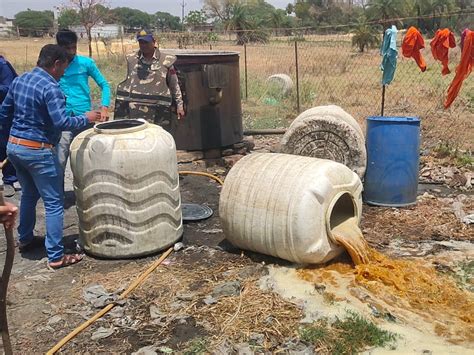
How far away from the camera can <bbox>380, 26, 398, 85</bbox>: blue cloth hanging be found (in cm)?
693

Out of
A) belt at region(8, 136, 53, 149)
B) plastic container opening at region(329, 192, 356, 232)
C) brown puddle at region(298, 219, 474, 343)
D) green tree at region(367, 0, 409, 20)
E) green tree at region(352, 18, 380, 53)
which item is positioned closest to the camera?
brown puddle at region(298, 219, 474, 343)

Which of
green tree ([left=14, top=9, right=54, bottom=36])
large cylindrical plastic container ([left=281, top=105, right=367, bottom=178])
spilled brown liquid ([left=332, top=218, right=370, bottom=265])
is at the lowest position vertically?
spilled brown liquid ([left=332, top=218, right=370, bottom=265])

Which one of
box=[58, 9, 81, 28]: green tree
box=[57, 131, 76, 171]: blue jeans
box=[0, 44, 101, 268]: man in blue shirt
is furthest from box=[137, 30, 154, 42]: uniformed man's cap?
box=[58, 9, 81, 28]: green tree

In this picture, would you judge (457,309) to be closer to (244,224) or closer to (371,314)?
(371,314)

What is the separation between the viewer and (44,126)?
4207 millimetres

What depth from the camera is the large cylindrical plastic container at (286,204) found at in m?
4.03

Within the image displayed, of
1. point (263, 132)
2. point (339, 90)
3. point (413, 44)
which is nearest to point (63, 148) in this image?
point (263, 132)

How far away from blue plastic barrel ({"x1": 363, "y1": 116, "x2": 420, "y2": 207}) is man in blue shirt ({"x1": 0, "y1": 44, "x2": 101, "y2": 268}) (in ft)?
10.1

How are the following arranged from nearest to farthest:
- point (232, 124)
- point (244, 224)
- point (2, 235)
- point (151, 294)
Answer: point (151, 294)
point (244, 224)
point (2, 235)
point (232, 124)

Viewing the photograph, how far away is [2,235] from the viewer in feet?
17.3

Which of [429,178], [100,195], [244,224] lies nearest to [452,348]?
[244,224]

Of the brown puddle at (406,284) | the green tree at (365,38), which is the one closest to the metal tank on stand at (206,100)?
the brown puddle at (406,284)

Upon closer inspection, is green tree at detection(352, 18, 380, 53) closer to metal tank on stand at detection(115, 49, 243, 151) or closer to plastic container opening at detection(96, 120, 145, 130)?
metal tank on stand at detection(115, 49, 243, 151)

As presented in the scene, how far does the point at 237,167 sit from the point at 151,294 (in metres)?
1.33
